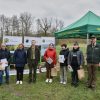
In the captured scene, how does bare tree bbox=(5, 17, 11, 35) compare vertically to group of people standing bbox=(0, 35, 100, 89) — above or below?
above

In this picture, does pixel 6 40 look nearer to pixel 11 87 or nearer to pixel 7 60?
pixel 7 60

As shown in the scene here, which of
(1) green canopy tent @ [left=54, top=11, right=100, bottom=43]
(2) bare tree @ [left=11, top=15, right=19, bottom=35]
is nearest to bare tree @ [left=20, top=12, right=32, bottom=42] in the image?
(2) bare tree @ [left=11, top=15, right=19, bottom=35]

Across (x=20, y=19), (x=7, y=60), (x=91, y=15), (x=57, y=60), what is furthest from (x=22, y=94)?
(x=20, y=19)

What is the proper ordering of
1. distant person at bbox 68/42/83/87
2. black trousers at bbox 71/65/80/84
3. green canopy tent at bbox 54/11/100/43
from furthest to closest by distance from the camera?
green canopy tent at bbox 54/11/100/43 < black trousers at bbox 71/65/80/84 < distant person at bbox 68/42/83/87

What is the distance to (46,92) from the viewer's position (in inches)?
364

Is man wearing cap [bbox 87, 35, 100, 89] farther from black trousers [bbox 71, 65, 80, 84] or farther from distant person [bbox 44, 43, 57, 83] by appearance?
distant person [bbox 44, 43, 57, 83]

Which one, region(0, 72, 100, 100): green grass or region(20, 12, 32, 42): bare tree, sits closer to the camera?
region(0, 72, 100, 100): green grass

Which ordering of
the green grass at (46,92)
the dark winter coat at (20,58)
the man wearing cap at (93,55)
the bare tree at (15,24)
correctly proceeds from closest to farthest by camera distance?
the green grass at (46,92) → the man wearing cap at (93,55) → the dark winter coat at (20,58) → the bare tree at (15,24)

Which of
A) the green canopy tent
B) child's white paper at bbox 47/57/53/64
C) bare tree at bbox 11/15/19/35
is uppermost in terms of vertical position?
bare tree at bbox 11/15/19/35

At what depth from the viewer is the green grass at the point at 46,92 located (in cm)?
850

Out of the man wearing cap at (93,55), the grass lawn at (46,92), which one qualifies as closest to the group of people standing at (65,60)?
the man wearing cap at (93,55)

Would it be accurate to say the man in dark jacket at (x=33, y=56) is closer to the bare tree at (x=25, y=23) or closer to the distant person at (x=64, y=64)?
the distant person at (x=64, y=64)

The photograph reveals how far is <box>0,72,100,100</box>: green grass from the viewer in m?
8.50

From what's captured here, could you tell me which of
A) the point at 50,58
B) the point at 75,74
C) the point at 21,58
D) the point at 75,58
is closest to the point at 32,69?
the point at 21,58
